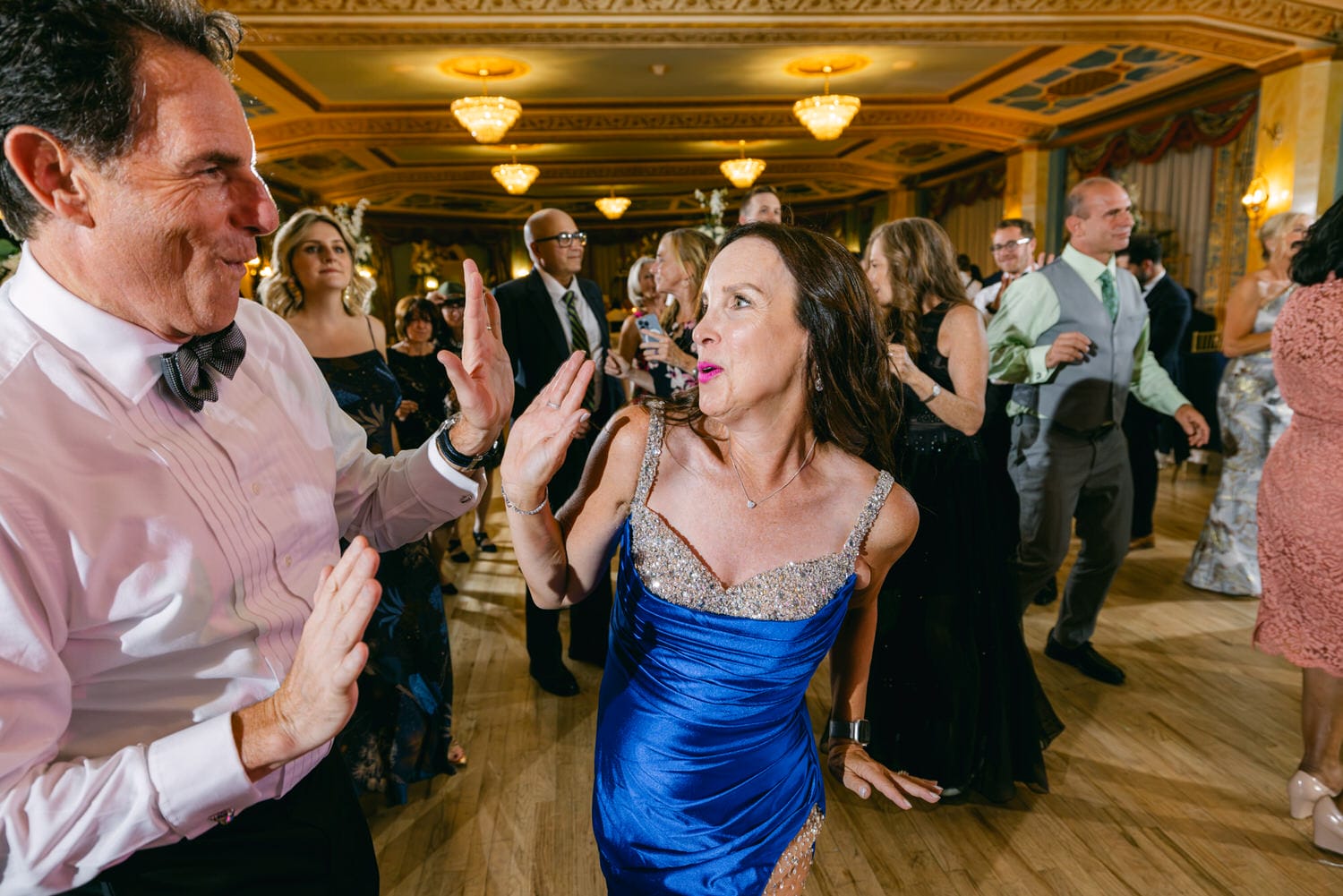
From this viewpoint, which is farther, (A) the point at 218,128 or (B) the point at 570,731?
(B) the point at 570,731

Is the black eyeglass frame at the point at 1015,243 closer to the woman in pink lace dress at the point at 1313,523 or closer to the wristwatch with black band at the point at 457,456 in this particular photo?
the woman in pink lace dress at the point at 1313,523

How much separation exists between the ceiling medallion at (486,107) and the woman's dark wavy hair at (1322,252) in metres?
6.76

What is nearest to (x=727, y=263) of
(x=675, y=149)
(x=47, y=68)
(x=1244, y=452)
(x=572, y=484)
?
(x=47, y=68)

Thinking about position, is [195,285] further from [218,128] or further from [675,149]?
[675,149]

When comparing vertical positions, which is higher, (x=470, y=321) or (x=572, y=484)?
(x=470, y=321)

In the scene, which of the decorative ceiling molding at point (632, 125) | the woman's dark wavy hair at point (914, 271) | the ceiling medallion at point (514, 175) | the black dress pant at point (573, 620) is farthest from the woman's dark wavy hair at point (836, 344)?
the ceiling medallion at point (514, 175)

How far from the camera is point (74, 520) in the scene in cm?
78

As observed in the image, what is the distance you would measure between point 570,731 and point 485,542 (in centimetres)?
248

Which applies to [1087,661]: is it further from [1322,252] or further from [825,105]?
[825,105]

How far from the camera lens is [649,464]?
1354mm

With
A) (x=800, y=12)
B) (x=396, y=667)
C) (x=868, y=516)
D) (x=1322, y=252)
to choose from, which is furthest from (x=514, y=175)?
(x=868, y=516)

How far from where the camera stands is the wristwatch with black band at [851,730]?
1.45m

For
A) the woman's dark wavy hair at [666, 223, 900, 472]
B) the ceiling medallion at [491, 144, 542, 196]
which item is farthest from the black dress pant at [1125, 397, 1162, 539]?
the ceiling medallion at [491, 144, 542, 196]

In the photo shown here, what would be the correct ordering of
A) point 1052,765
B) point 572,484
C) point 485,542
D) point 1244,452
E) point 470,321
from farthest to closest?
1. point 485,542
2. point 1244,452
3. point 572,484
4. point 1052,765
5. point 470,321
